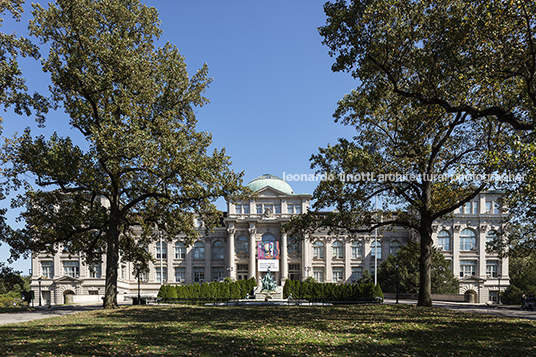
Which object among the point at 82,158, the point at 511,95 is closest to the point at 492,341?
the point at 511,95

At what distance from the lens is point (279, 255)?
268ft

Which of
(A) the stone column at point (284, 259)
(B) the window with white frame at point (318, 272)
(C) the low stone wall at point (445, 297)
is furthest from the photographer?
(B) the window with white frame at point (318, 272)

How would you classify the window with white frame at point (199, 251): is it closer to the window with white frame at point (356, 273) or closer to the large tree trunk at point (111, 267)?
the window with white frame at point (356, 273)

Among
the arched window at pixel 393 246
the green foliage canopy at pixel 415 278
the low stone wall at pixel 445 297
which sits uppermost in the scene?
the arched window at pixel 393 246

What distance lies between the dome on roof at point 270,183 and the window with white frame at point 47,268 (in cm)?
4146

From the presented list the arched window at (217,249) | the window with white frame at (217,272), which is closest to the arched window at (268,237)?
the arched window at (217,249)

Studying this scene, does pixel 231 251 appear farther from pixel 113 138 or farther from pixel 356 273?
pixel 113 138

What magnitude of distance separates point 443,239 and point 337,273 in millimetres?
21451

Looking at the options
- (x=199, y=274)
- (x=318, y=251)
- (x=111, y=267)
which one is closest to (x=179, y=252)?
(x=199, y=274)

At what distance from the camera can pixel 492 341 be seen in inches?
511

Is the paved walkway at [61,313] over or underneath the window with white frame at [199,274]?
over

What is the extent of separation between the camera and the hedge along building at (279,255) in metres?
75.8

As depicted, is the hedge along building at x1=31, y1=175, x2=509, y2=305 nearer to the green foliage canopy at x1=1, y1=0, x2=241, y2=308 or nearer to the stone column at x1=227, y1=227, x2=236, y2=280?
the stone column at x1=227, y1=227, x2=236, y2=280

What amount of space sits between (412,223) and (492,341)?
16.6 metres
